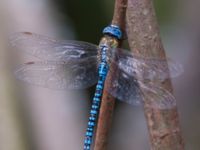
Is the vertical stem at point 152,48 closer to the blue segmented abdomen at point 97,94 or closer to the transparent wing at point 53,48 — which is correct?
the blue segmented abdomen at point 97,94

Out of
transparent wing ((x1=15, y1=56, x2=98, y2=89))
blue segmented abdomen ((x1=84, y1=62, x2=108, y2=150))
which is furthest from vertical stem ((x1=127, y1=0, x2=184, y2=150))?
transparent wing ((x1=15, y1=56, x2=98, y2=89))

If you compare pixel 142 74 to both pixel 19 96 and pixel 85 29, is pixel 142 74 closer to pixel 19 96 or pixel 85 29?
pixel 19 96

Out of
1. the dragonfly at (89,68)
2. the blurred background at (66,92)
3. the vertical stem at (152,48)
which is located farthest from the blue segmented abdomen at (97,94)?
the blurred background at (66,92)

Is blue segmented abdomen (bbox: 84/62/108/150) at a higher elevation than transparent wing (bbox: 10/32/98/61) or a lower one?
lower

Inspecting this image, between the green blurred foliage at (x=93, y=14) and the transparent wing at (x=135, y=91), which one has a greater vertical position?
the green blurred foliage at (x=93, y=14)

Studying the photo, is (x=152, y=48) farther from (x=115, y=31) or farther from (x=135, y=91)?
(x=135, y=91)

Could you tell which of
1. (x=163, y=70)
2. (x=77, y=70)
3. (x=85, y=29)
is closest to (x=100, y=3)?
(x=85, y=29)

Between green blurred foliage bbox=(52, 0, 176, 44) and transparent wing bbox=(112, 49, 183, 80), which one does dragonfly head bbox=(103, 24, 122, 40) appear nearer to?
transparent wing bbox=(112, 49, 183, 80)
